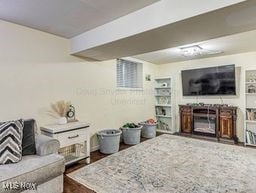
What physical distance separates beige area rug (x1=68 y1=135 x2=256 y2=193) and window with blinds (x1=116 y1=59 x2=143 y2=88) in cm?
178

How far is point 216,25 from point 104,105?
2.68m

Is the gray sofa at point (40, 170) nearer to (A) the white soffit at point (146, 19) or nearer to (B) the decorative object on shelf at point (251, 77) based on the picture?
(A) the white soffit at point (146, 19)

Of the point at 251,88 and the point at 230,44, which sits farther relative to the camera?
the point at 251,88

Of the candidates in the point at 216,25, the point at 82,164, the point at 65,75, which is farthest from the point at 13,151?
the point at 216,25

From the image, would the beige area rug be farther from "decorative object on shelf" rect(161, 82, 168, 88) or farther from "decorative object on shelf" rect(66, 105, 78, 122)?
"decorative object on shelf" rect(161, 82, 168, 88)

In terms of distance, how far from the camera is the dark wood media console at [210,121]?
424 centimetres

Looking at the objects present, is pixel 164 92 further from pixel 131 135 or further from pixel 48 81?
pixel 48 81

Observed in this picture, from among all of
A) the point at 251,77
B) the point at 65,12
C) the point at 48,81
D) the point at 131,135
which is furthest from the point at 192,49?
the point at 48,81

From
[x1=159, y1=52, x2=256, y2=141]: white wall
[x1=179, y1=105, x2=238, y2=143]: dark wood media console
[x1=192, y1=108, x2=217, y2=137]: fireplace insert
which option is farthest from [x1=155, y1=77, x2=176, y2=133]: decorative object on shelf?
[x1=192, y1=108, x2=217, y2=137]: fireplace insert

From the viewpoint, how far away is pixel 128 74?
476 cm

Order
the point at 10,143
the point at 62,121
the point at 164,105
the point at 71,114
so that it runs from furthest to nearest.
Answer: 1. the point at 164,105
2. the point at 71,114
3. the point at 62,121
4. the point at 10,143

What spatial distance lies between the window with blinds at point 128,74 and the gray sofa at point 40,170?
8.20ft

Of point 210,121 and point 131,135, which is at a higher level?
point 210,121

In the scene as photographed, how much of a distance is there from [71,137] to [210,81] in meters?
3.80
